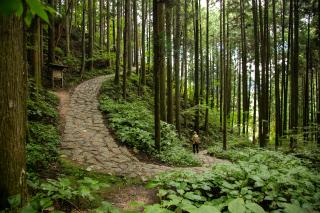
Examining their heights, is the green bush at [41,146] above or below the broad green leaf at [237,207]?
below

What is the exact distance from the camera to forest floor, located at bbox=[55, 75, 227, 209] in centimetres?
571

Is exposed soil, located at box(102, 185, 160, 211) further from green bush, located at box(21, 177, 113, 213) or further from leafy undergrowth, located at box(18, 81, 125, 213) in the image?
green bush, located at box(21, 177, 113, 213)

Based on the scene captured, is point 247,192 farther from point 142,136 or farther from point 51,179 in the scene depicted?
point 142,136

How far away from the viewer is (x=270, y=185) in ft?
11.7

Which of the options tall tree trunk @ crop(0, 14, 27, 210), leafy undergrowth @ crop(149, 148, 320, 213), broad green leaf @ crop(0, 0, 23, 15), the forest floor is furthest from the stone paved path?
broad green leaf @ crop(0, 0, 23, 15)

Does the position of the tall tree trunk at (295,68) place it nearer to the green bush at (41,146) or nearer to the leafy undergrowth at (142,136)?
the leafy undergrowth at (142,136)

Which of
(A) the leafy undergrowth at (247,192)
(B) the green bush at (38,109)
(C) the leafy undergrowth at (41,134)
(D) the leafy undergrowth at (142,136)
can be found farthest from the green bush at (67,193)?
(B) the green bush at (38,109)

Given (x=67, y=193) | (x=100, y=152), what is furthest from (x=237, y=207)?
(x=100, y=152)

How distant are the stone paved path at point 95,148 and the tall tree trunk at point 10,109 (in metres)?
3.60

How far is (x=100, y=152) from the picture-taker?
8.32 m

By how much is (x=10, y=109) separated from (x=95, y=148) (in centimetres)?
546

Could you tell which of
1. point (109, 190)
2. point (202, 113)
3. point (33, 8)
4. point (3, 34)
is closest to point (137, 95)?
point (202, 113)

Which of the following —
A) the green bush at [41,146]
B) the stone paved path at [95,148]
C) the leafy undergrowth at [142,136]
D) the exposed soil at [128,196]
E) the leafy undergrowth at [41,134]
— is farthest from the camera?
the leafy undergrowth at [142,136]

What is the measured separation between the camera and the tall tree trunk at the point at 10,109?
127 inches
